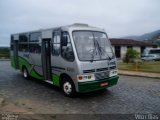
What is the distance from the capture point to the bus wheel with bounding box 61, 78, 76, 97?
27.1 feet

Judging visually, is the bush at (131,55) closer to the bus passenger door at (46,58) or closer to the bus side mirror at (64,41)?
the bus passenger door at (46,58)

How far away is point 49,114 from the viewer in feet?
21.3

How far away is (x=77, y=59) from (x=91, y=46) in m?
0.98

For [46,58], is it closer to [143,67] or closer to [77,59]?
[77,59]

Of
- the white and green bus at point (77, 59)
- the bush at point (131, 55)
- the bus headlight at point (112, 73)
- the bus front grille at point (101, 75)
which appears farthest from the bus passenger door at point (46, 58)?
the bush at point (131, 55)

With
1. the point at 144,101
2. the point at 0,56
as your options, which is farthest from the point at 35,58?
the point at 0,56

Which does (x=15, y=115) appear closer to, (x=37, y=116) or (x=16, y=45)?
(x=37, y=116)

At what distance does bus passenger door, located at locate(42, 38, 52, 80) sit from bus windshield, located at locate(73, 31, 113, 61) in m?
2.21

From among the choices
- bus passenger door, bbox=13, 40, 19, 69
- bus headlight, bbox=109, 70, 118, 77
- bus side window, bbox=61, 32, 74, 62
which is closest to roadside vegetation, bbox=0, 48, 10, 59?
bus passenger door, bbox=13, 40, 19, 69

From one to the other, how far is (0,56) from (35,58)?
31.6 meters

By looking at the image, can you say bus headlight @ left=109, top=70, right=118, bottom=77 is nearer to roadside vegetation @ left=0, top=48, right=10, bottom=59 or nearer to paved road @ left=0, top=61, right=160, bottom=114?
paved road @ left=0, top=61, right=160, bottom=114

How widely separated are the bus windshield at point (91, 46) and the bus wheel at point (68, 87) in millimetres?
1179

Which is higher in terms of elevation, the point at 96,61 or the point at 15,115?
the point at 96,61

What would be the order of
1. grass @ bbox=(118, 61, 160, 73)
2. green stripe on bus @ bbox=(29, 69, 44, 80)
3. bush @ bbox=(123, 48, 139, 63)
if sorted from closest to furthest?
green stripe on bus @ bbox=(29, 69, 44, 80) < grass @ bbox=(118, 61, 160, 73) < bush @ bbox=(123, 48, 139, 63)
